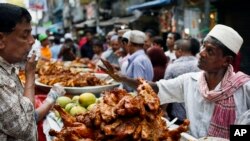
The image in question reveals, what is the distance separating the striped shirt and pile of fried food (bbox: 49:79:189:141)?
42 centimetres

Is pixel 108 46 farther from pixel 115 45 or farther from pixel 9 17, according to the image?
pixel 9 17

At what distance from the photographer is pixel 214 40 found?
296 cm

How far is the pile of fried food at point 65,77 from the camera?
16.1ft

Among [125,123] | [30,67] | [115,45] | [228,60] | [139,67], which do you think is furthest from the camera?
[115,45]

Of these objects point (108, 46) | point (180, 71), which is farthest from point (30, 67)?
point (108, 46)

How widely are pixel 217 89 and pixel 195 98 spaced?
0.72ft

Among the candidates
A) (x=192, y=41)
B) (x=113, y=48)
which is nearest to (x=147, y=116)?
(x=192, y=41)

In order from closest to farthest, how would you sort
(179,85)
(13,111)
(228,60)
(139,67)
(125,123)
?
(13,111)
(125,123)
(228,60)
(179,85)
(139,67)

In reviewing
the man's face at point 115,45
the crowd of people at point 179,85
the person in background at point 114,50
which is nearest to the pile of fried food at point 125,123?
the crowd of people at point 179,85

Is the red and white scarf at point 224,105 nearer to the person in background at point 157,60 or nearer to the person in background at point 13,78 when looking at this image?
the person in background at point 13,78

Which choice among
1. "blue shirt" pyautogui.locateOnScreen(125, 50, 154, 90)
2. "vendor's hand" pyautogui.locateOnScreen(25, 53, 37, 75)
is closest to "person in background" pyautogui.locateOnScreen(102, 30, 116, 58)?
"blue shirt" pyautogui.locateOnScreen(125, 50, 154, 90)

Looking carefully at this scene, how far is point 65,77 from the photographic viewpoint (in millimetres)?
5367

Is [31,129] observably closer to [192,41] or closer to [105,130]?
[105,130]

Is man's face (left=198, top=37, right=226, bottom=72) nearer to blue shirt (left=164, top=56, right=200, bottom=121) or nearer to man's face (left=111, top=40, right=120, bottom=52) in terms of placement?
blue shirt (left=164, top=56, right=200, bottom=121)
